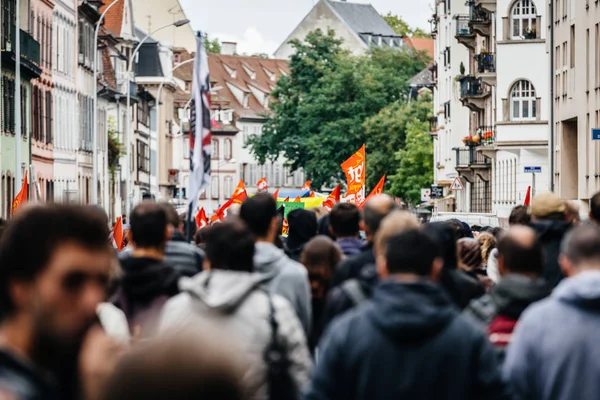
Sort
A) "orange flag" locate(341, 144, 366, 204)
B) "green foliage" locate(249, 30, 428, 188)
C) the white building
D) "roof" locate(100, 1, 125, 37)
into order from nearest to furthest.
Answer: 1. "orange flag" locate(341, 144, 366, 204)
2. the white building
3. "roof" locate(100, 1, 125, 37)
4. "green foliage" locate(249, 30, 428, 188)

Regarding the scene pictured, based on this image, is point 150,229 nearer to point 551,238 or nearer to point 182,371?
point 551,238

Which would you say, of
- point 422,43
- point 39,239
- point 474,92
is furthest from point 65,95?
point 422,43

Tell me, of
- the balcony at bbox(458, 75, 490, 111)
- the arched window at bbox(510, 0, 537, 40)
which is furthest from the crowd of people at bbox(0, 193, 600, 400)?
the balcony at bbox(458, 75, 490, 111)

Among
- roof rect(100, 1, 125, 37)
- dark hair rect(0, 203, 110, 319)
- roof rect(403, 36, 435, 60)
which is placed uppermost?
roof rect(403, 36, 435, 60)

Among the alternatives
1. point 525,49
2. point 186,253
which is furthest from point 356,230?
point 525,49

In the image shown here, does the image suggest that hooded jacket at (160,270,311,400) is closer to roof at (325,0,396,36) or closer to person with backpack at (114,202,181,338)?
person with backpack at (114,202,181,338)

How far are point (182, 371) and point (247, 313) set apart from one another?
4.29 metres

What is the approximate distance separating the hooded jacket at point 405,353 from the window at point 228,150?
148 m

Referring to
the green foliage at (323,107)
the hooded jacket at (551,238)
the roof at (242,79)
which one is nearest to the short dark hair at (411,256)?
the hooded jacket at (551,238)

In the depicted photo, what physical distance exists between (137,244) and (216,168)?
5749 inches

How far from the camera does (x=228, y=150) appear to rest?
155 meters

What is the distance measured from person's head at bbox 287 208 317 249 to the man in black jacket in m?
5.98

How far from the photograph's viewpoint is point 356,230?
11.2 meters

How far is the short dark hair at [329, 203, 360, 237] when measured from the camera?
11.2m
